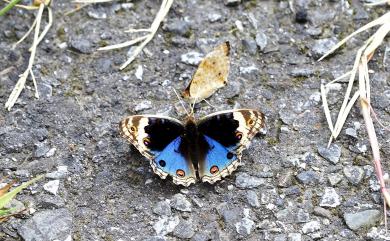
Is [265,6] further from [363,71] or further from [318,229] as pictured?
[318,229]

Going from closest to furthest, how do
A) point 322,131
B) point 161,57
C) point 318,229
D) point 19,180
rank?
point 318,229, point 19,180, point 322,131, point 161,57

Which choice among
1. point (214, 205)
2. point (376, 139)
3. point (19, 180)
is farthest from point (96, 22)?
point (376, 139)

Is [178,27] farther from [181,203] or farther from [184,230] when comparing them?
[184,230]

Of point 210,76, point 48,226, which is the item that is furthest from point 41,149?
point 210,76

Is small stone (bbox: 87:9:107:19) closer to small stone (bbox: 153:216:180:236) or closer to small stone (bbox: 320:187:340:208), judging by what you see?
small stone (bbox: 153:216:180:236)

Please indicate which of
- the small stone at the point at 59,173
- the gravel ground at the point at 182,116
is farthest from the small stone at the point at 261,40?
the small stone at the point at 59,173

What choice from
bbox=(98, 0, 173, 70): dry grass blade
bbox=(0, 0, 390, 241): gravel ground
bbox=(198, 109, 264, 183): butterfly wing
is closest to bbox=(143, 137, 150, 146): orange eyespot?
bbox=(0, 0, 390, 241): gravel ground
